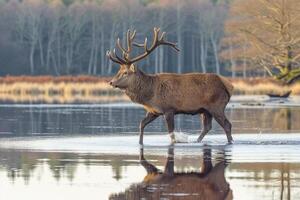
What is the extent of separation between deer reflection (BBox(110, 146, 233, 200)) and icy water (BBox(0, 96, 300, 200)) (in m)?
0.01

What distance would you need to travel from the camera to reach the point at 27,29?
359ft

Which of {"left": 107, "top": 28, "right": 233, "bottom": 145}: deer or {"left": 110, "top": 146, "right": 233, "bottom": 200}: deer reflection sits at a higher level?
{"left": 107, "top": 28, "right": 233, "bottom": 145}: deer

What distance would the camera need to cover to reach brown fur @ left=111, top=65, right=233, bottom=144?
2112 cm

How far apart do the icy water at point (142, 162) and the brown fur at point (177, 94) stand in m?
0.63

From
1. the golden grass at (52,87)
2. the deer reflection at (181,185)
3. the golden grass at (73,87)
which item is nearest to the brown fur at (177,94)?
the deer reflection at (181,185)

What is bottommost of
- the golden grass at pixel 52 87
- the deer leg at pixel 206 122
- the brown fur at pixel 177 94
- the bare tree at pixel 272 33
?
the golden grass at pixel 52 87

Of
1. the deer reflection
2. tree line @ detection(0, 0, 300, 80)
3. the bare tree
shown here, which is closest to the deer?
the deer reflection

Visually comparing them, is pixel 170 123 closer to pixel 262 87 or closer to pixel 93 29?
pixel 262 87

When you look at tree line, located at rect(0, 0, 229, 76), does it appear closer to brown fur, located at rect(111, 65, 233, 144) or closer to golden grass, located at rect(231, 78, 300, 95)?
golden grass, located at rect(231, 78, 300, 95)

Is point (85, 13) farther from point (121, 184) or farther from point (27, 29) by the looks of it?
point (121, 184)

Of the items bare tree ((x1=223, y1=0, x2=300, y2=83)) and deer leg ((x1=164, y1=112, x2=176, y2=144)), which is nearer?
deer leg ((x1=164, y1=112, x2=176, y2=144))

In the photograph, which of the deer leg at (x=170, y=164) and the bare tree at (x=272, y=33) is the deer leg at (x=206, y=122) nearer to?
the deer leg at (x=170, y=164)

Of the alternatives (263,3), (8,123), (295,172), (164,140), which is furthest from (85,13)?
(295,172)

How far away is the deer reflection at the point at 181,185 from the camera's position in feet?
40.7
